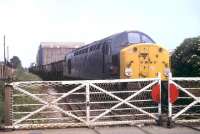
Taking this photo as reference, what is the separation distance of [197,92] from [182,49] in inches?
234

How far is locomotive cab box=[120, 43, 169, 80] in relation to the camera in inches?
677

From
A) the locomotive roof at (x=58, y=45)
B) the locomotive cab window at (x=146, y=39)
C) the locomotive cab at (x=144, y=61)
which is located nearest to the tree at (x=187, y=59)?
the locomotive cab window at (x=146, y=39)

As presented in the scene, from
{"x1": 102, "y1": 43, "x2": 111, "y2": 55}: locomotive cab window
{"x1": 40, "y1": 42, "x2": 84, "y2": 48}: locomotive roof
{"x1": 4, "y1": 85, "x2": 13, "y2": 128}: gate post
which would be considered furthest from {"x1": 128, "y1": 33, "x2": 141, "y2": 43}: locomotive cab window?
{"x1": 40, "y1": 42, "x2": 84, "y2": 48}: locomotive roof

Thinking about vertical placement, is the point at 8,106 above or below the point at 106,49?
below

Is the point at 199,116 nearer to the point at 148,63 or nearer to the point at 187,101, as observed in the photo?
the point at 187,101

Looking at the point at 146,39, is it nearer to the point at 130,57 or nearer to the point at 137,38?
the point at 137,38

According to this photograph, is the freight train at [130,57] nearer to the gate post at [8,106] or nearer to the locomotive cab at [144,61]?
the locomotive cab at [144,61]

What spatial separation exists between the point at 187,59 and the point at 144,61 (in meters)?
5.20

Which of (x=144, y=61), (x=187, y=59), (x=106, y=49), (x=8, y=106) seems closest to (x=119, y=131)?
(x=8, y=106)

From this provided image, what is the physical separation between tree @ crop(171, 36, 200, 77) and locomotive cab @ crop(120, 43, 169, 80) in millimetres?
3738

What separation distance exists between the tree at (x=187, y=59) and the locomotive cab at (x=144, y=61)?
3.74 meters

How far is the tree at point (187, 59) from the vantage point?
21.2 meters

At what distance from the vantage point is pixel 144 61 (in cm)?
1756

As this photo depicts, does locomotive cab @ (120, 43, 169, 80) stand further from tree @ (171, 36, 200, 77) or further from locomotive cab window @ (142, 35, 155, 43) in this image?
tree @ (171, 36, 200, 77)
